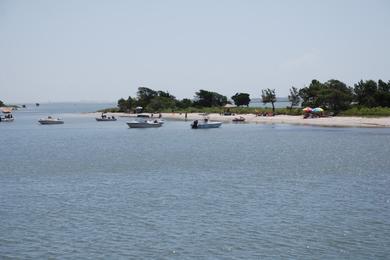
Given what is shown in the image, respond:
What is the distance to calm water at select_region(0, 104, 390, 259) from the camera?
2067 centimetres

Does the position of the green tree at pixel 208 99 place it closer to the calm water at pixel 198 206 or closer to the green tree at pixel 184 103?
the green tree at pixel 184 103

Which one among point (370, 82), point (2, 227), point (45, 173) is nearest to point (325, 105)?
point (370, 82)

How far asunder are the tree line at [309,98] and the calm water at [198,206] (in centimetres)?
5645

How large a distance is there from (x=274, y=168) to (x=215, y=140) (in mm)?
31462

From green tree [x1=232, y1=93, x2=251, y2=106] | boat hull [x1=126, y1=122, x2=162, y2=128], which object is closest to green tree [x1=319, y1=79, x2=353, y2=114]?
boat hull [x1=126, y1=122, x2=162, y2=128]

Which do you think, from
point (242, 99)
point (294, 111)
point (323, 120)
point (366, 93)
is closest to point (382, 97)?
point (366, 93)

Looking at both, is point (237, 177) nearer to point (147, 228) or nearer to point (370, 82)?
point (147, 228)

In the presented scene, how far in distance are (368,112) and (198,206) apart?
81387mm

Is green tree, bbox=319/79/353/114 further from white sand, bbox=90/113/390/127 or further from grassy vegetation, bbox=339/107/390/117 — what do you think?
white sand, bbox=90/113/390/127

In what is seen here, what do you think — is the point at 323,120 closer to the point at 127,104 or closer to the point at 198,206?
the point at 198,206

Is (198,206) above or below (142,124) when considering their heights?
below

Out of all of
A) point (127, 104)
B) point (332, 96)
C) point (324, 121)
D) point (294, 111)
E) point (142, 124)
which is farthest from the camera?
point (127, 104)

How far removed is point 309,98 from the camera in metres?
126

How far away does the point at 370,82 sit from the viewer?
112 m
